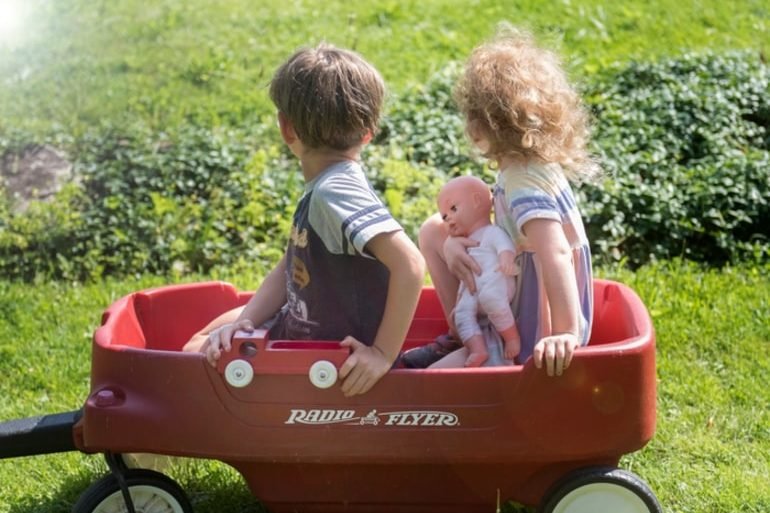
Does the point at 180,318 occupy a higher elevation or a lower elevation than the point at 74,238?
higher

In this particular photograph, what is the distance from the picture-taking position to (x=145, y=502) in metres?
2.90

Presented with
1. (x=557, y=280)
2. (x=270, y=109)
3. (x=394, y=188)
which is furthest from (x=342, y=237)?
(x=270, y=109)

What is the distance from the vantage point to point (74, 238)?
5215mm

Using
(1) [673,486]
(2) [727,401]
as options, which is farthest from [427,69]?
(1) [673,486]

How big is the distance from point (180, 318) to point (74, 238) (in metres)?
1.89

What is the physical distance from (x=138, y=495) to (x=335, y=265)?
0.75 meters

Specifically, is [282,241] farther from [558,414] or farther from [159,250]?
[558,414]

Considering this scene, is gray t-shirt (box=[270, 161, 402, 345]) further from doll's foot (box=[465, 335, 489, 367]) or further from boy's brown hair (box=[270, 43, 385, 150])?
doll's foot (box=[465, 335, 489, 367])

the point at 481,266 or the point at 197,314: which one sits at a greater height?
the point at 481,266

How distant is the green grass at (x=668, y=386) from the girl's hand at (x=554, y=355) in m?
0.81

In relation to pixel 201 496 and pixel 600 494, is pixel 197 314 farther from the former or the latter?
pixel 600 494

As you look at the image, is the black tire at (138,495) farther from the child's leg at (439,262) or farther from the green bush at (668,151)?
the green bush at (668,151)

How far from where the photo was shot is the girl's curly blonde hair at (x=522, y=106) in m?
2.95

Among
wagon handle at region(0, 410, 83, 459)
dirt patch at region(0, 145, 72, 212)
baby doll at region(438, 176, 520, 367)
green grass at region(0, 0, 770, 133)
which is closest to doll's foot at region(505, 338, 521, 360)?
baby doll at region(438, 176, 520, 367)
